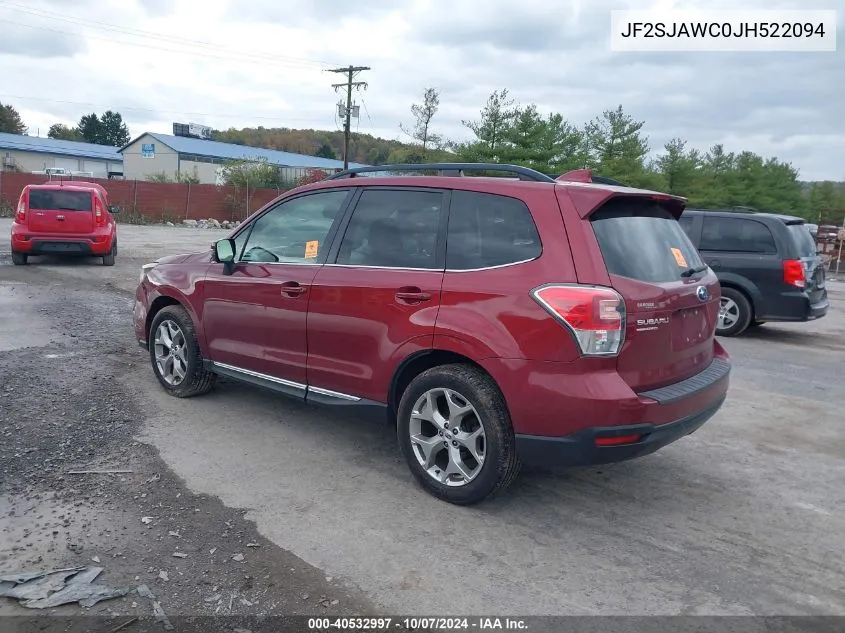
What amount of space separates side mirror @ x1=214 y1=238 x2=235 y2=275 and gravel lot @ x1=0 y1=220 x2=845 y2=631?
1117 millimetres

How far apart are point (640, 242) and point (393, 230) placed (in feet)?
4.78

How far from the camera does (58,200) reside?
575 inches

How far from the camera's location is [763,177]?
33.5 meters

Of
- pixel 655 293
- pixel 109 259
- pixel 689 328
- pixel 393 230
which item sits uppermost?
pixel 393 230

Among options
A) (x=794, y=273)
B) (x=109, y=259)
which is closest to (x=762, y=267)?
(x=794, y=273)

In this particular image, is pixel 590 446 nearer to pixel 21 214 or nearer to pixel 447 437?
pixel 447 437

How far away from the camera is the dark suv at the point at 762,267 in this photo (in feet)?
30.1

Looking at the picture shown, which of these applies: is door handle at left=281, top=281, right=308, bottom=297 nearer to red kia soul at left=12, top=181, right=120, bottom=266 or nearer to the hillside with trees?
red kia soul at left=12, top=181, right=120, bottom=266

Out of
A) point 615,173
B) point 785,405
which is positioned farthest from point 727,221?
point 615,173

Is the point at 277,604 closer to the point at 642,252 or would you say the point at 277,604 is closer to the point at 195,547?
the point at 195,547

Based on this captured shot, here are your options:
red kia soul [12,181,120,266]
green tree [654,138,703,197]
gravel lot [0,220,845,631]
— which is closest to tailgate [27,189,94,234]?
red kia soul [12,181,120,266]

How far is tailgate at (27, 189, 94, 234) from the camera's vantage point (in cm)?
1430

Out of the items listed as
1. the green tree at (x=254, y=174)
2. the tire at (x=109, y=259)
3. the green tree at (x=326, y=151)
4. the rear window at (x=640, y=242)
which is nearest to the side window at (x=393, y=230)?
the rear window at (x=640, y=242)

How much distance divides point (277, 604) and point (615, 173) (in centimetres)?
2754
